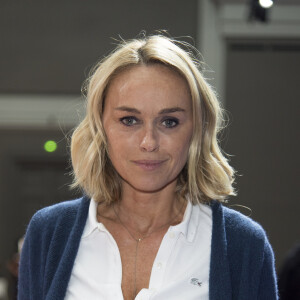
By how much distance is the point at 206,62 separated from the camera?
18.3 feet

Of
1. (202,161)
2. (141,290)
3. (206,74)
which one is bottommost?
(141,290)

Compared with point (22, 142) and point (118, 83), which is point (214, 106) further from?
point (22, 142)

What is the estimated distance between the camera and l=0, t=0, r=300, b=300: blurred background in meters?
5.61

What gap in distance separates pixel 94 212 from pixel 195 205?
0.29 m

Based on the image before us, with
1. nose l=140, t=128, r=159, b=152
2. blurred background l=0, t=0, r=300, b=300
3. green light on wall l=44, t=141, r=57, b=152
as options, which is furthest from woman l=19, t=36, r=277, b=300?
green light on wall l=44, t=141, r=57, b=152

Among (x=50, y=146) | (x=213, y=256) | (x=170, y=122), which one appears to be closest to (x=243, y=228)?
(x=213, y=256)

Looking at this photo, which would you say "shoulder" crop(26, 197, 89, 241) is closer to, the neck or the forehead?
the neck

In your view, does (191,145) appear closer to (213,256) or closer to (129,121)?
(129,121)

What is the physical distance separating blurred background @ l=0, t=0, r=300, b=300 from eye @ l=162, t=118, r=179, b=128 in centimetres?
363

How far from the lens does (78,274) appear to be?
1.95 meters

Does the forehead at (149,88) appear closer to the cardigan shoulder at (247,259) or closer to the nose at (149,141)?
the nose at (149,141)

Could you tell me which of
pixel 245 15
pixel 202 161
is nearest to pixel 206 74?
pixel 245 15

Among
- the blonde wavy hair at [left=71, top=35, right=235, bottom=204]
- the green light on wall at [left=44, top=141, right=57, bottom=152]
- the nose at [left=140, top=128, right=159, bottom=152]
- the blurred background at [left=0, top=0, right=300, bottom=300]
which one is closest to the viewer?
the nose at [left=140, top=128, right=159, bottom=152]

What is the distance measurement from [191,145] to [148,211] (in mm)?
232
